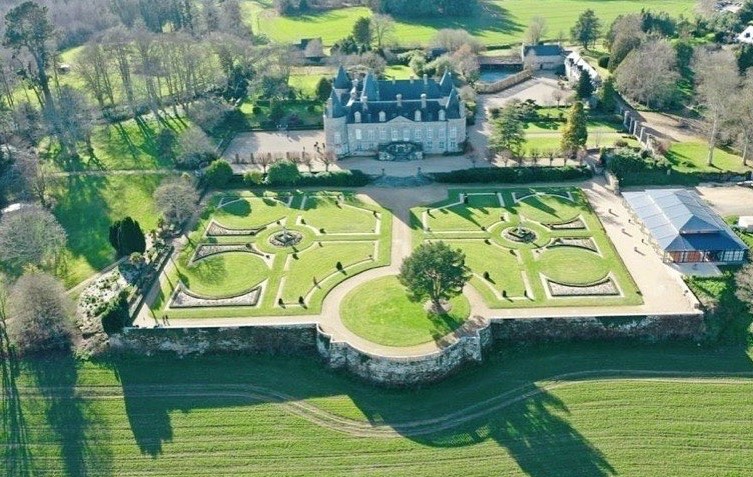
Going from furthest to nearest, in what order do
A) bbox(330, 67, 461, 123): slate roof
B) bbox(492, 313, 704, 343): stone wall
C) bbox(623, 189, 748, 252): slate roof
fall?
bbox(330, 67, 461, 123): slate roof
bbox(623, 189, 748, 252): slate roof
bbox(492, 313, 704, 343): stone wall

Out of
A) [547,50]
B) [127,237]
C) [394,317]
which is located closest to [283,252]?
[127,237]

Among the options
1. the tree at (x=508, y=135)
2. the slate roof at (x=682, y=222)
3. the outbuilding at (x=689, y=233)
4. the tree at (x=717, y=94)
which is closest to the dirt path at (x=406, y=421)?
the outbuilding at (x=689, y=233)

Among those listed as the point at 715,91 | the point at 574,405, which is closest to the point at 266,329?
the point at 574,405

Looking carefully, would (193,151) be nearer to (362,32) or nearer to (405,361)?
(405,361)

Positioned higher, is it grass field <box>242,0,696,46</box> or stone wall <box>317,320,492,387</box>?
grass field <box>242,0,696,46</box>

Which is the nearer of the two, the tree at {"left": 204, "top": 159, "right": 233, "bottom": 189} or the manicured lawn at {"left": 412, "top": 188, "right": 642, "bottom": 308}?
the manicured lawn at {"left": 412, "top": 188, "right": 642, "bottom": 308}

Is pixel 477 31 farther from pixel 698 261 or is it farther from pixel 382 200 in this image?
pixel 698 261

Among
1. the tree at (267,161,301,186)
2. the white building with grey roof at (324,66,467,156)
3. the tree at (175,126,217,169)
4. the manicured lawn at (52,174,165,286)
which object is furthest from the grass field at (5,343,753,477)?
the white building with grey roof at (324,66,467,156)

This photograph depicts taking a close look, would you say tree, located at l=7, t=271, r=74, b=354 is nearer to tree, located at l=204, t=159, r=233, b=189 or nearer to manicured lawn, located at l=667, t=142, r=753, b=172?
tree, located at l=204, t=159, r=233, b=189
